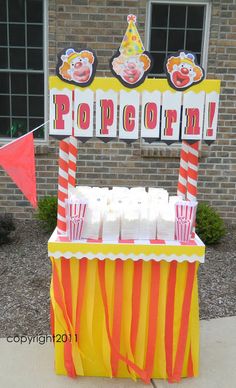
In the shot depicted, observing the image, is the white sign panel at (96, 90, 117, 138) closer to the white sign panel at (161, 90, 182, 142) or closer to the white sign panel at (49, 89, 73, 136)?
the white sign panel at (49, 89, 73, 136)

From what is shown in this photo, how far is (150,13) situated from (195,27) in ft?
2.21

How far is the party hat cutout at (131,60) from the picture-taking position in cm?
242

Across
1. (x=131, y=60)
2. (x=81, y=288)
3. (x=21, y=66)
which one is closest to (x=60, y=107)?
(x=131, y=60)

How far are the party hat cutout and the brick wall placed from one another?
3.37m

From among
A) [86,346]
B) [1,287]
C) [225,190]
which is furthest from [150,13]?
[86,346]

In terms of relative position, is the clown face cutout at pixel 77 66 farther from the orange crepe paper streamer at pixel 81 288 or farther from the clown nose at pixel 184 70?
the orange crepe paper streamer at pixel 81 288

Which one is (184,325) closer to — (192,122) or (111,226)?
(111,226)

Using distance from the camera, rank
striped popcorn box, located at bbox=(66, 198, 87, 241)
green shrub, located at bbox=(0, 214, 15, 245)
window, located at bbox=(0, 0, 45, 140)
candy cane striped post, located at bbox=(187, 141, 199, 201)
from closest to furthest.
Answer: striped popcorn box, located at bbox=(66, 198, 87, 241)
candy cane striped post, located at bbox=(187, 141, 199, 201)
green shrub, located at bbox=(0, 214, 15, 245)
window, located at bbox=(0, 0, 45, 140)

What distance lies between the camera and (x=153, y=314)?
2740 mm

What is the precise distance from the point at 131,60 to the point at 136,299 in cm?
153

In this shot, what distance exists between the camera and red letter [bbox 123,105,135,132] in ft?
8.14

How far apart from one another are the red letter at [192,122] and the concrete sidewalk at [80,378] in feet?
5.62

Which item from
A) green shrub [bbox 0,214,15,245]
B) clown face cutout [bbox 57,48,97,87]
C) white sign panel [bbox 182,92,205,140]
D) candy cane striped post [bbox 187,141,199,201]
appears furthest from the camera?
green shrub [bbox 0,214,15,245]

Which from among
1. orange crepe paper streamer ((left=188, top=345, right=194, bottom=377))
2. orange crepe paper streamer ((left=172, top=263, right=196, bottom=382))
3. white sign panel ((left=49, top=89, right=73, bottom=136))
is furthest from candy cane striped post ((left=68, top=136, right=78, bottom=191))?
orange crepe paper streamer ((left=188, top=345, right=194, bottom=377))
